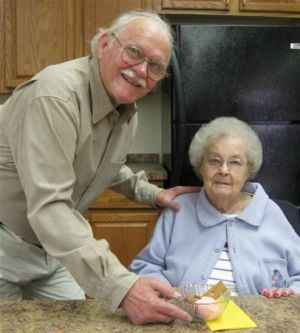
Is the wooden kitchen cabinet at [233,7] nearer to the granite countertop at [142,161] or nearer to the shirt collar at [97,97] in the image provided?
the granite countertop at [142,161]

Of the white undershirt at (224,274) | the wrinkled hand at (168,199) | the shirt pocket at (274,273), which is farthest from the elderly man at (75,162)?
the shirt pocket at (274,273)

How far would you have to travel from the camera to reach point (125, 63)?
1222 mm

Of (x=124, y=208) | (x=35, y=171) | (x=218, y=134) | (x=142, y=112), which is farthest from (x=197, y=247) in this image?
(x=142, y=112)

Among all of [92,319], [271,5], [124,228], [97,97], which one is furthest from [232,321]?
[271,5]

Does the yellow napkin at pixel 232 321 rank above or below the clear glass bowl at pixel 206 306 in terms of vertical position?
below

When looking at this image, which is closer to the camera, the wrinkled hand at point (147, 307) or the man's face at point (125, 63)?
the wrinkled hand at point (147, 307)

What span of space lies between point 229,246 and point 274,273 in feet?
0.55

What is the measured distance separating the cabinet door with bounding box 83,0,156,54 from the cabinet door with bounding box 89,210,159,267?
3.31ft

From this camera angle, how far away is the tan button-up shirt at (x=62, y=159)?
1.03 metres

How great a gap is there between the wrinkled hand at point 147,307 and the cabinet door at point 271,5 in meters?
2.21

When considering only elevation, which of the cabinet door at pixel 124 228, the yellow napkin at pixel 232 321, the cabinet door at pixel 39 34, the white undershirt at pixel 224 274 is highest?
the cabinet door at pixel 39 34

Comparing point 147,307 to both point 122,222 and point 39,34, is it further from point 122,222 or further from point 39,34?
point 39,34

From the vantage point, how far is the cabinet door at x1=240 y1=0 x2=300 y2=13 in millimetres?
2795

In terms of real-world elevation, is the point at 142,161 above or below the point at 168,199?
below
